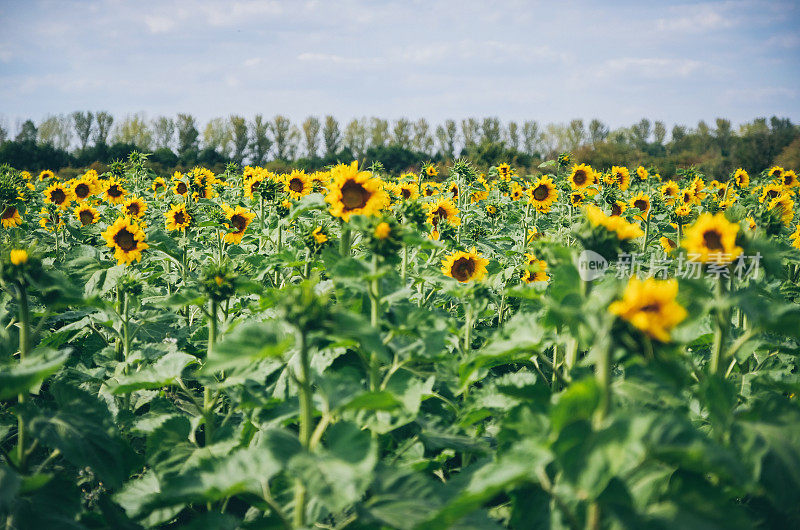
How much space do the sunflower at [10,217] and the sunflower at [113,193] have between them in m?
1.09

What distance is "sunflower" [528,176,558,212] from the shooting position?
7.17 meters

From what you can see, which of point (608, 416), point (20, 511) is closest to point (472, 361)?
point (608, 416)

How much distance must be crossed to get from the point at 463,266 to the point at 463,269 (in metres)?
0.03

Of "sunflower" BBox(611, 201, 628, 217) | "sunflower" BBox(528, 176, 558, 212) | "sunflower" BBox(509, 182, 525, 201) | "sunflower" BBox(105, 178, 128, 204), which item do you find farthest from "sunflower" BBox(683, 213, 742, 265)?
"sunflower" BBox(105, 178, 128, 204)

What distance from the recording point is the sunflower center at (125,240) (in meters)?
4.30

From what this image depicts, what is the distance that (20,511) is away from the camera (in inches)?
68.7

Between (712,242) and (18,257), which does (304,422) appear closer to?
(18,257)

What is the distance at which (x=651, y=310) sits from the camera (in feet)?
4.40

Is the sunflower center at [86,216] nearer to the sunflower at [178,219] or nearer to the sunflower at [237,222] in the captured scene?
the sunflower at [178,219]

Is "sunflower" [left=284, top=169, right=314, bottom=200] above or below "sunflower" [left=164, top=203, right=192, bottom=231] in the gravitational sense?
above

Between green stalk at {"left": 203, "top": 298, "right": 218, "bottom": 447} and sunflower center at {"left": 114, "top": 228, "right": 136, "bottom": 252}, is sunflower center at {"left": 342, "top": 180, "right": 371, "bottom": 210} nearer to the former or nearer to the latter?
green stalk at {"left": 203, "top": 298, "right": 218, "bottom": 447}

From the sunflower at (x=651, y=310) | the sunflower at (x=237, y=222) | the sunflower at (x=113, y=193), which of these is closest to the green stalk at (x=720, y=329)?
the sunflower at (x=651, y=310)

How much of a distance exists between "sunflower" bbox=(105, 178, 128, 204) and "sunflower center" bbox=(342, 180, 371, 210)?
224 inches

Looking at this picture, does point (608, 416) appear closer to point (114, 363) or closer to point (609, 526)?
point (609, 526)
